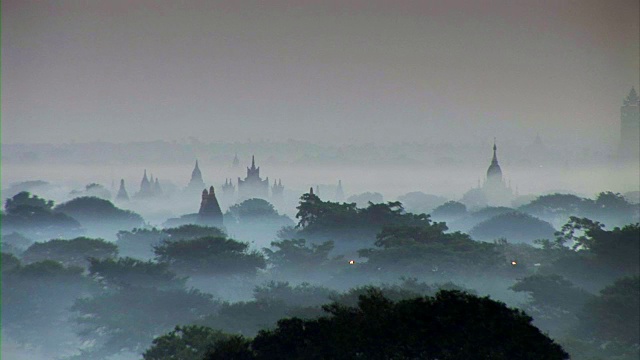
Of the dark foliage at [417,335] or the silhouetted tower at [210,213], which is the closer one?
the dark foliage at [417,335]

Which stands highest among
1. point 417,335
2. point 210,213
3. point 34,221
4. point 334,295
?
point 210,213

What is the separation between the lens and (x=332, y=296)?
65688 millimetres

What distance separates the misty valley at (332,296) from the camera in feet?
113

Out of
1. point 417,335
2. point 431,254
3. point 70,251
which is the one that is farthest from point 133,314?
point 417,335

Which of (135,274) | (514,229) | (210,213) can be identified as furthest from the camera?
(210,213)

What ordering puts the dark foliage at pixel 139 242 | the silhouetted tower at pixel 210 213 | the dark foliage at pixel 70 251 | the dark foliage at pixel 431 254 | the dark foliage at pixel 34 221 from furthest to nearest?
the silhouetted tower at pixel 210 213
the dark foliage at pixel 34 221
the dark foliage at pixel 139 242
the dark foliage at pixel 70 251
the dark foliage at pixel 431 254

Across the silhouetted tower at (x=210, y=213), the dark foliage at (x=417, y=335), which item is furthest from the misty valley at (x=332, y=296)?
the silhouetted tower at (x=210, y=213)

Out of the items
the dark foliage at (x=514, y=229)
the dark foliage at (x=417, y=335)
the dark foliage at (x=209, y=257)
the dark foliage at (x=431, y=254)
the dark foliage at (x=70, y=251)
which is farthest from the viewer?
the dark foliage at (x=514, y=229)

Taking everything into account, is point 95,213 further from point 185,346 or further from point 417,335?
point 417,335

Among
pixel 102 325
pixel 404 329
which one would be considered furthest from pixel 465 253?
pixel 404 329

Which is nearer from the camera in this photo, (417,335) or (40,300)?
(417,335)

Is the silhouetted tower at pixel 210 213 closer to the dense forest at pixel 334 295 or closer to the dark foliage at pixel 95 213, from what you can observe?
the dark foliage at pixel 95 213

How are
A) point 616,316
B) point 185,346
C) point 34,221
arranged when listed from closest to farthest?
point 185,346 → point 616,316 → point 34,221

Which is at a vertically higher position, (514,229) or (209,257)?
(514,229)
